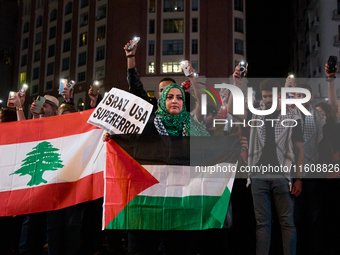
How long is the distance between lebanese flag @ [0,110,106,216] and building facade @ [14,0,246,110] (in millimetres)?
29455

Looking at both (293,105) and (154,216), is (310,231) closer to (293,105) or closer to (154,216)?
(293,105)

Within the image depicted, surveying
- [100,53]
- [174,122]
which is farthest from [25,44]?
[174,122]

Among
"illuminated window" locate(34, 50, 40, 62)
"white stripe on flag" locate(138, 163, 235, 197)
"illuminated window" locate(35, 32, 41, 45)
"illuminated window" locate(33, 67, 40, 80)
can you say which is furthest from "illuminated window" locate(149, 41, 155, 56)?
"white stripe on flag" locate(138, 163, 235, 197)

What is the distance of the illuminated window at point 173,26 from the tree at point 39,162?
115 feet

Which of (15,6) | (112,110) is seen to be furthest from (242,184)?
(15,6)

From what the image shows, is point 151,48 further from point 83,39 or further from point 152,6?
point 83,39

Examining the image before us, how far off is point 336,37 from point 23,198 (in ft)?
117

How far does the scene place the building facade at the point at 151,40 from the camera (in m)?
37.5

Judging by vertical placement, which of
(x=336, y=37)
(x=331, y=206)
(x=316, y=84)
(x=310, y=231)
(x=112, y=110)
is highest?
(x=336, y=37)

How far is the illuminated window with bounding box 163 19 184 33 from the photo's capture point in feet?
127

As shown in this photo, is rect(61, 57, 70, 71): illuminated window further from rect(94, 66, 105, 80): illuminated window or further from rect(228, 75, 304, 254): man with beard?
rect(228, 75, 304, 254): man with beard

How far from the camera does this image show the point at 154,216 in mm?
3799

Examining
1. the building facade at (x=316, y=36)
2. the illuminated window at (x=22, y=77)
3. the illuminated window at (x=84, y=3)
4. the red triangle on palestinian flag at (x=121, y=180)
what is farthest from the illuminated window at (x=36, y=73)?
the red triangle on palestinian flag at (x=121, y=180)

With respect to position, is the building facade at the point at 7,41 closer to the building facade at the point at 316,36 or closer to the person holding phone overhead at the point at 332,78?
the building facade at the point at 316,36
